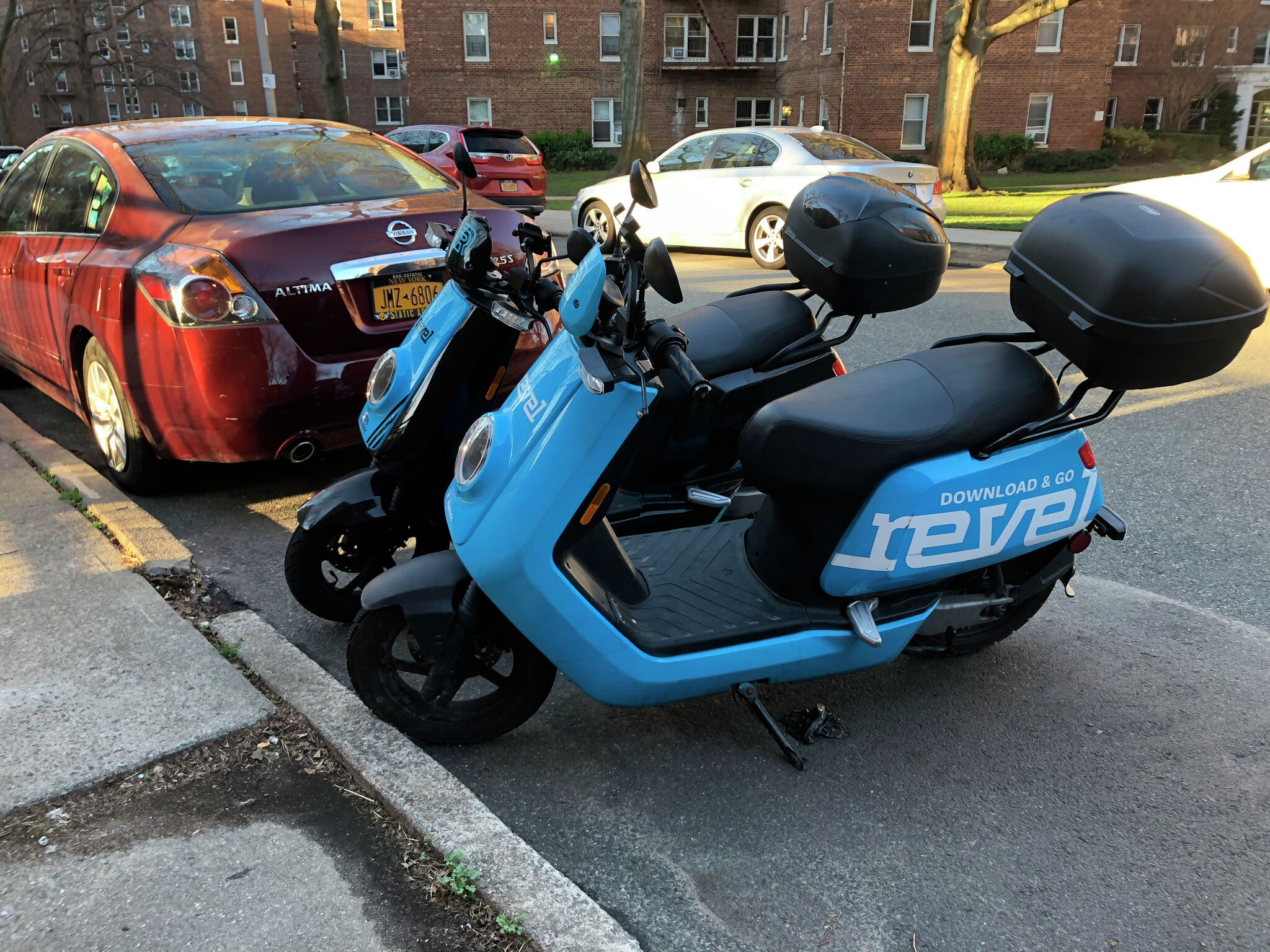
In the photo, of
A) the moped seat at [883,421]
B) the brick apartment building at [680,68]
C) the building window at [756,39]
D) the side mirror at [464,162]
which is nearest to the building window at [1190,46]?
the brick apartment building at [680,68]

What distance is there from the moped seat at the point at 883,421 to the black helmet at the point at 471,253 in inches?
38.2

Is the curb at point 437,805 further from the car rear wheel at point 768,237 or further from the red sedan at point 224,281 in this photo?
the car rear wheel at point 768,237

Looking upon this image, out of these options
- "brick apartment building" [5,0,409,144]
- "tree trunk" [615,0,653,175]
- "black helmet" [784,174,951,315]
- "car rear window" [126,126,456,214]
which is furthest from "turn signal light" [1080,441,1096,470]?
"brick apartment building" [5,0,409,144]

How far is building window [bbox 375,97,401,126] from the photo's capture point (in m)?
53.2

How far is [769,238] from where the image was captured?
1183cm

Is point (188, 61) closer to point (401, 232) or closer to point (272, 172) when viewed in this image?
point (272, 172)

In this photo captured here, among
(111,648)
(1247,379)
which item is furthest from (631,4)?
(111,648)

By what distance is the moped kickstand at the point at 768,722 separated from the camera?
263 centimetres

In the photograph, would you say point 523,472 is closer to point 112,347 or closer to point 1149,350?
point 1149,350

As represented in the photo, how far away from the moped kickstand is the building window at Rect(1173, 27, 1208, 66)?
41282mm

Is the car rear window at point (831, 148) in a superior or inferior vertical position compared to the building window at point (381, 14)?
inferior

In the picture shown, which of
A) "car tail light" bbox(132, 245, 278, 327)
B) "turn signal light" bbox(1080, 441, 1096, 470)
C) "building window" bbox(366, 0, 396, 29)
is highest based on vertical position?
"building window" bbox(366, 0, 396, 29)

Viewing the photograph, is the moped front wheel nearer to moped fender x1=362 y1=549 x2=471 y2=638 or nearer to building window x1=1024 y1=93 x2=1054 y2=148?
moped fender x1=362 y1=549 x2=471 y2=638

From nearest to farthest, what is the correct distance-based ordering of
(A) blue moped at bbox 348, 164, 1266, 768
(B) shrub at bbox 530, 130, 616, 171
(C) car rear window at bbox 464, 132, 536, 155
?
(A) blue moped at bbox 348, 164, 1266, 768, (C) car rear window at bbox 464, 132, 536, 155, (B) shrub at bbox 530, 130, 616, 171
